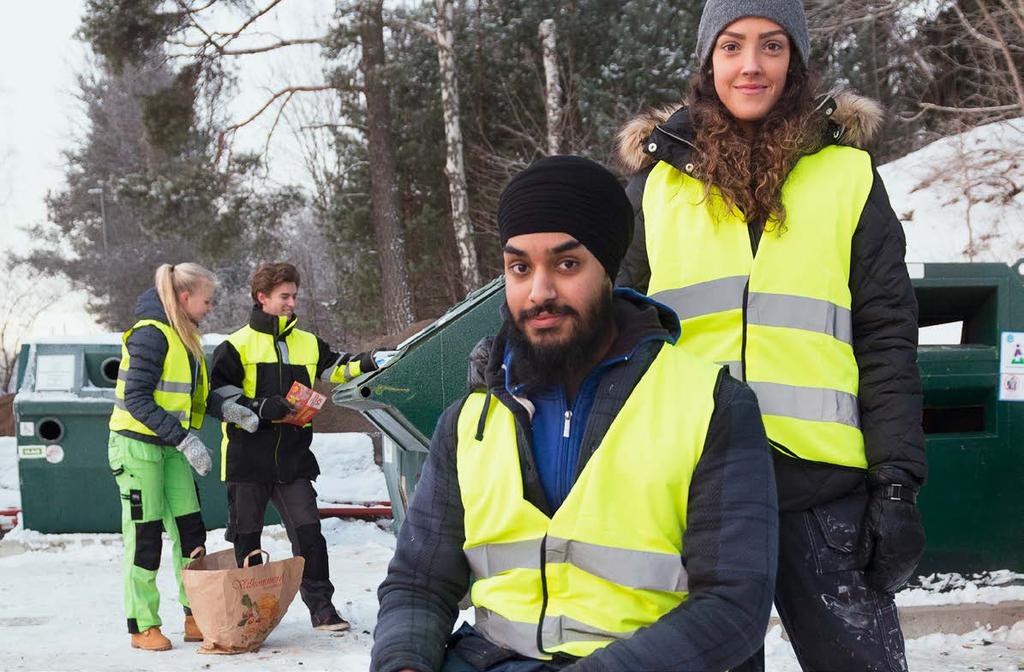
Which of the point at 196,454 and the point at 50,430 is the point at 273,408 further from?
the point at 50,430

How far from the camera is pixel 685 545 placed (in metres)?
1.86

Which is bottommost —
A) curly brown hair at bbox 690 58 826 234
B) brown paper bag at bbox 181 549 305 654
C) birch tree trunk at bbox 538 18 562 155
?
brown paper bag at bbox 181 549 305 654

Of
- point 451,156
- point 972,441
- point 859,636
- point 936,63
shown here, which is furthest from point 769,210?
point 936,63

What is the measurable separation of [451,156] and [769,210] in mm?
13496

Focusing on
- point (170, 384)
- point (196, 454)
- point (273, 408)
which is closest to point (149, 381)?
point (170, 384)

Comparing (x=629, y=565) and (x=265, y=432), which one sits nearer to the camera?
(x=629, y=565)

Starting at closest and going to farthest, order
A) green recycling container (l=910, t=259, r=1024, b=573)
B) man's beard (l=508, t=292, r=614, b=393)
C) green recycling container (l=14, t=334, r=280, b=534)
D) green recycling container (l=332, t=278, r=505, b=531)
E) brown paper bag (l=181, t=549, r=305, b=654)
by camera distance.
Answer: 1. man's beard (l=508, t=292, r=614, b=393)
2. green recycling container (l=332, t=278, r=505, b=531)
3. green recycling container (l=910, t=259, r=1024, b=573)
4. brown paper bag (l=181, t=549, r=305, b=654)
5. green recycling container (l=14, t=334, r=280, b=534)

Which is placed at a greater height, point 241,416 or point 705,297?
point 705,297

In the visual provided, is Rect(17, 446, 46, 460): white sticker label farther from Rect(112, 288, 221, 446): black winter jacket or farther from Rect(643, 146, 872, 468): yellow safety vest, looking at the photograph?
Rect(643, 146, 872, 468): yellow safety vest

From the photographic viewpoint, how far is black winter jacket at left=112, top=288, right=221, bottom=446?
5.23 meters

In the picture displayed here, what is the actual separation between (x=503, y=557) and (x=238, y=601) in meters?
3.26

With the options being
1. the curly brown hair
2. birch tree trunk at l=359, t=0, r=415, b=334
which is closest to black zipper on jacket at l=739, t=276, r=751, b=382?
the curly brown hair

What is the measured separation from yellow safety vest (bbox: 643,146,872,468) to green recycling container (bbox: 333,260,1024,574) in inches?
80.0

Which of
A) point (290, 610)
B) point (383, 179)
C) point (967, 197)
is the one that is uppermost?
point (383, 179)
